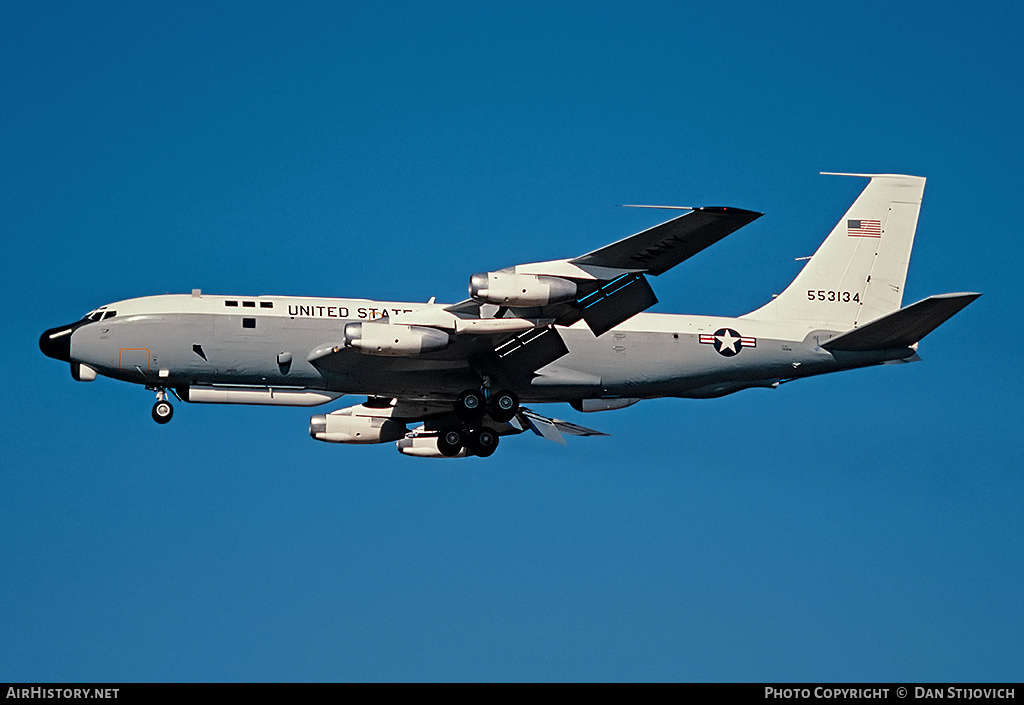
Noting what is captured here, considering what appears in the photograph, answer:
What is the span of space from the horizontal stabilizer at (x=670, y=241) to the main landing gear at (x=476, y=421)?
5.65m

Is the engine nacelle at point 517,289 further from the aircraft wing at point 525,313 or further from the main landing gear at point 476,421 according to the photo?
the main landing gear at point 476,421

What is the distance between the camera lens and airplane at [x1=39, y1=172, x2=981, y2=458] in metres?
38.4

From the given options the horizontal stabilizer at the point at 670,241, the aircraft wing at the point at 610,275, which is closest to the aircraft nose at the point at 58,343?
the aircraft wing at the point at 610,275

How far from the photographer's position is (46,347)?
4066cm

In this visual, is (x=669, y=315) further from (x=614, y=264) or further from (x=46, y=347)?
(x=46, y=347)

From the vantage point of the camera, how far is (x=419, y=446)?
156 ft

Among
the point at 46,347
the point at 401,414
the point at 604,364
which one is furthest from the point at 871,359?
the point at 46,347

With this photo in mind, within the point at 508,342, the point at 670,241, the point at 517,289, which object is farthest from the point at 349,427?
the point at 670,241

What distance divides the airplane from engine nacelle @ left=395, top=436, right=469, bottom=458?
2.42 m

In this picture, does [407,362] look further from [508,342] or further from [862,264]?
[862,264]

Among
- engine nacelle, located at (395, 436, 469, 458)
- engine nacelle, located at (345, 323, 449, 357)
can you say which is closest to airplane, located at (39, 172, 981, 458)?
engine nacelle, located at (345, 323, 449, 357)

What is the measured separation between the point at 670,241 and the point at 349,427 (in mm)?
15272
